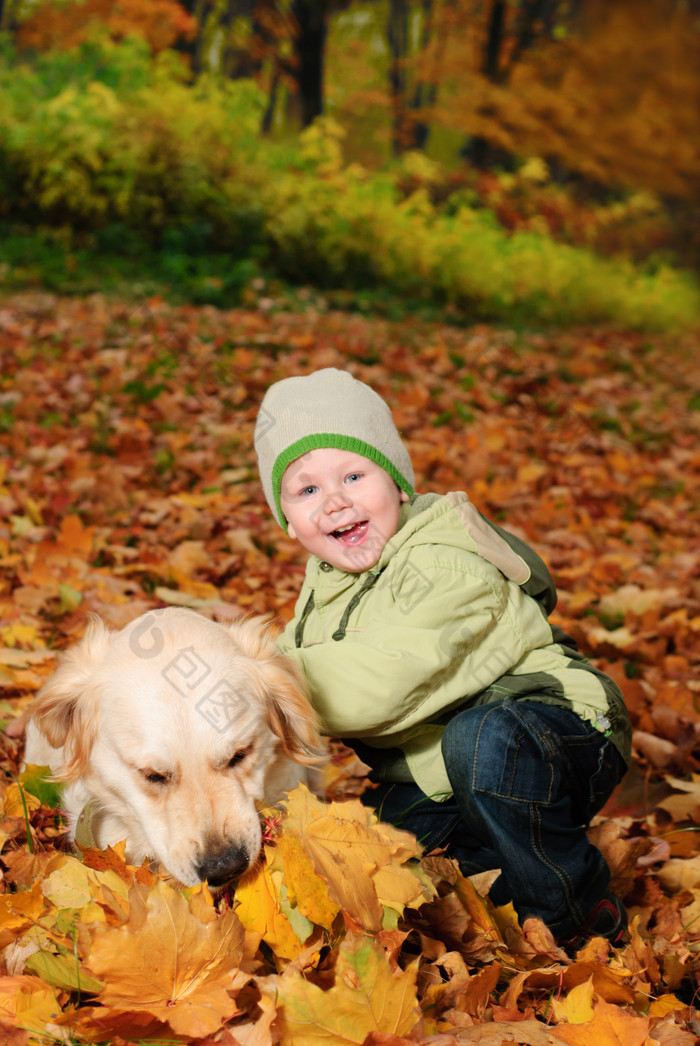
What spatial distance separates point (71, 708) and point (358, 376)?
6.65 m

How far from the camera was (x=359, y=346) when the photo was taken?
9.27m

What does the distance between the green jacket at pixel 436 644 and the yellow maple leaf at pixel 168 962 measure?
717 mm

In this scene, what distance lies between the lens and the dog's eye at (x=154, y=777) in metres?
1.84

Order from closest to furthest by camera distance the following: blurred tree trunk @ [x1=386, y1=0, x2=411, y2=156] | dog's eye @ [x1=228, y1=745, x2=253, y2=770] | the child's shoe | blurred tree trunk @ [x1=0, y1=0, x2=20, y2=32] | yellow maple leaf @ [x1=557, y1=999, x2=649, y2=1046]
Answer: yellow maple leaf @ [x1=557, y1=999, x2=649, y2=1046] < dog's eye @ [x1=228, y1=745, x2=253, y2=770] < the child's shoe < blurred tree trunk @ [x1=0, y1=0, x2=20, y2=32] < blurred tree trunk @ [x1=386, y1=0, x2=411, y2=156]

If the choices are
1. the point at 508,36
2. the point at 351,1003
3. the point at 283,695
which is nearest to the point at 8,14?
the point at 508,36

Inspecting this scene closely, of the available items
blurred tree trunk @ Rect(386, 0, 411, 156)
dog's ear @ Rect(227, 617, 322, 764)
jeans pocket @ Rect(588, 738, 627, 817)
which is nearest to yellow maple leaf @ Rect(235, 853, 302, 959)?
dog's ear @ Rect(227, 617, 322, 764)

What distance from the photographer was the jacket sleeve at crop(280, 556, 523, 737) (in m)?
2.10

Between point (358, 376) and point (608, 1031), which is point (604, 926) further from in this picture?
point (358, 376)

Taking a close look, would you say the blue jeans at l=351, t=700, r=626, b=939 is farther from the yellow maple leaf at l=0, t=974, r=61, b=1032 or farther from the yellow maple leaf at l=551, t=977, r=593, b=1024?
the yellow maple leaf at l=0, t=974, r=61, b=1032

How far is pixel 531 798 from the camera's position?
2129mm

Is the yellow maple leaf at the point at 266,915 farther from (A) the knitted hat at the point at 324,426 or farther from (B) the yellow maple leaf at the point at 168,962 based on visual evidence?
(A) the knitted hat at the point at 324,426

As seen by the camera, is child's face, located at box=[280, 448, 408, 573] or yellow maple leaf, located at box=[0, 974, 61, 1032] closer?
yellow maple leaf, located at box=[0, 974, 61, 1032]

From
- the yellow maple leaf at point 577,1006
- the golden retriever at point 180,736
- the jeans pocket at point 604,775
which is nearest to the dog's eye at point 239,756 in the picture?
the golden retriever at point 180,736

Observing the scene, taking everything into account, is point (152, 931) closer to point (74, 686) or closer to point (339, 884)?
point (339, 884)
